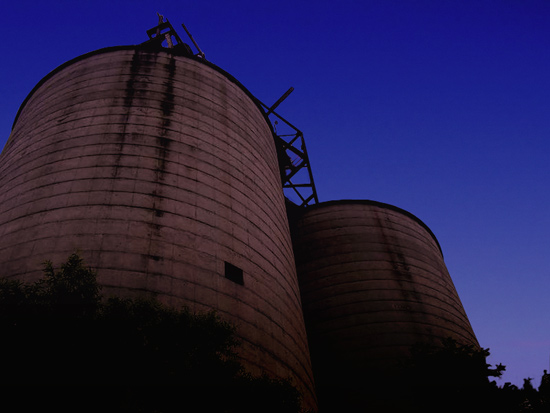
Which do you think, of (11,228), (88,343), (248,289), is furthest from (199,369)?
(11,228)

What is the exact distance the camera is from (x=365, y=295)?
58.5 feet

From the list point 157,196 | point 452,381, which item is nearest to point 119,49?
point 157,196

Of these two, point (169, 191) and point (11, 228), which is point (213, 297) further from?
point (11, 228)

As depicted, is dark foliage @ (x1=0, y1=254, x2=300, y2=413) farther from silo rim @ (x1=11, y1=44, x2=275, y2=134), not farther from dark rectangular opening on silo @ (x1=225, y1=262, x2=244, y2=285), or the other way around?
silo rim @ (x1=11, y1=44, x2=275, y2=134)

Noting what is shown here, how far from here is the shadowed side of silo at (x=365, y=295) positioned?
1617cm

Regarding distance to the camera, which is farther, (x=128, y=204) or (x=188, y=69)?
(x=188, y=69)

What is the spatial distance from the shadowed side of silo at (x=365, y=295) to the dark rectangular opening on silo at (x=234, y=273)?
728 cm

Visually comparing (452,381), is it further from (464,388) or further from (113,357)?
(113,357)

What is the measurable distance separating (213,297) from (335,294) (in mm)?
8921

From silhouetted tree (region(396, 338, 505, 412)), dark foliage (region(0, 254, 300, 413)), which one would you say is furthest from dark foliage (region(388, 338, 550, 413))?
dark foliage (region(0, 254, 300, 413))

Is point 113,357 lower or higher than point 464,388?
higher

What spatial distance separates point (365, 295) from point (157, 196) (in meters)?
10.3

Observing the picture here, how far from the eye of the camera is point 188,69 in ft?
54.5

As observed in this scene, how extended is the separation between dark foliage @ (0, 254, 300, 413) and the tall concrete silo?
2564 mm
